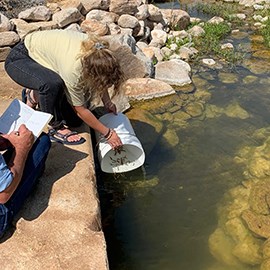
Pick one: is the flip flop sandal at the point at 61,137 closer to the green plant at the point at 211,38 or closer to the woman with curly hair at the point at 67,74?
the woman with curly hair at the point at 67,74

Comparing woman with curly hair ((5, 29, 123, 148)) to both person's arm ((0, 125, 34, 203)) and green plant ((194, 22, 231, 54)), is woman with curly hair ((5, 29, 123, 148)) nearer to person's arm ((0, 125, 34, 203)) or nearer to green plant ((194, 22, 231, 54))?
person's arm ((0, 125, 34, 203))

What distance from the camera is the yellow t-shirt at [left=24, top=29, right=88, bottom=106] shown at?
338cm

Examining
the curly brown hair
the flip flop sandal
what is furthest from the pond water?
the curly brown hair

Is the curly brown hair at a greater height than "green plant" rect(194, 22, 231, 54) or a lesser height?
greater

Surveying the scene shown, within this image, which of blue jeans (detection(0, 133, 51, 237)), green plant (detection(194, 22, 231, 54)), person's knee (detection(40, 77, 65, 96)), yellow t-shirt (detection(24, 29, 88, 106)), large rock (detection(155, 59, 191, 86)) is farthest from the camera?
Result: green plant (detection(194, 22, 231, 54))

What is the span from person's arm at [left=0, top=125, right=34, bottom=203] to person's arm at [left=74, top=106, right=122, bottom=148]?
87 centimetres

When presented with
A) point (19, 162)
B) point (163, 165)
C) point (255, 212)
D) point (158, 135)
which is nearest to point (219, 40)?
point (158, 135)

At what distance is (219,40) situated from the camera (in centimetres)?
819

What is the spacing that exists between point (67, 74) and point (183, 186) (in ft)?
5.82

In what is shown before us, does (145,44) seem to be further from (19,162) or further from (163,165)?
(19,162)

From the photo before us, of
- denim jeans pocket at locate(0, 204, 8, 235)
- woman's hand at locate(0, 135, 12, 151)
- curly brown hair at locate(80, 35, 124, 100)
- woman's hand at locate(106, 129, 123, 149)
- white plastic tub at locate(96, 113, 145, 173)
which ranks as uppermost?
curly brown hair at locate(80, 35, 124, 100)

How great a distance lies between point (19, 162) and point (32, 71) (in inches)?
50.2

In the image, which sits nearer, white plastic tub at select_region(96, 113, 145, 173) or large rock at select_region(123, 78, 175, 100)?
white plastic tub at select_region(96, 113, 145, 173)

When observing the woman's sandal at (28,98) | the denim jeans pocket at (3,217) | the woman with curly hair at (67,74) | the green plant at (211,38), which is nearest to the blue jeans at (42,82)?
the woman with curly hair at (67,74)
